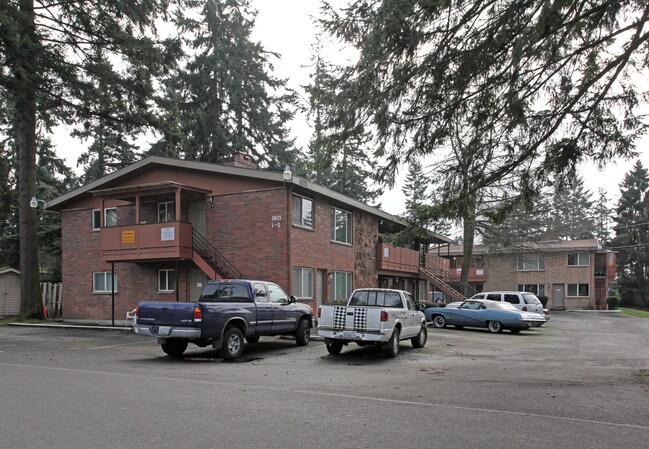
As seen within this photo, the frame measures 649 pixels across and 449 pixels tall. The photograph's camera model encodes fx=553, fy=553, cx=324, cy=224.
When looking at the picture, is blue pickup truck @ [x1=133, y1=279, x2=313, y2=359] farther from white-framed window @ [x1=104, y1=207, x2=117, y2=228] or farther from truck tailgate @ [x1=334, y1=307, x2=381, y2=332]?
white-framed window @ [x1=104, y1=207, x2=117, y2=228]

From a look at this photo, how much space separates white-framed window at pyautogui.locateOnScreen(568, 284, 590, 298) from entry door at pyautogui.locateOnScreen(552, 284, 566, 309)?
1.96 feet

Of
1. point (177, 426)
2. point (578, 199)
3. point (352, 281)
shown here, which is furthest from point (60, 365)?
point (578, 199)

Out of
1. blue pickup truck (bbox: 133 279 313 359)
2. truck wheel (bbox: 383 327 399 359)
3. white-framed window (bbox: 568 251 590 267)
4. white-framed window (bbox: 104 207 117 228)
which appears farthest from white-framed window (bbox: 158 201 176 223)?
white-framed window (bbox: 568 251 590 267)

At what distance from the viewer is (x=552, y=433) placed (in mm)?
6402

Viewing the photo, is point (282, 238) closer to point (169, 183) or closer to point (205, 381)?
point (169, 183)

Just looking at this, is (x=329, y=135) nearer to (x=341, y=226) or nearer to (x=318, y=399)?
(x=318, y=399)

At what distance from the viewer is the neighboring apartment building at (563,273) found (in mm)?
49969

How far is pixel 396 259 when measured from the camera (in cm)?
3231

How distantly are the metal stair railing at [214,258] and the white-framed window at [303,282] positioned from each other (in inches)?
83.3

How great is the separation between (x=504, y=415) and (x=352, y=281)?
2032 centimetres

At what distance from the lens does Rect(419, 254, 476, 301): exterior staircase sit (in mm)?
35625

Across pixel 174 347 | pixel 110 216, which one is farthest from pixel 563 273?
pixel 174 347

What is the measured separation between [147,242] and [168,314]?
10.6 m

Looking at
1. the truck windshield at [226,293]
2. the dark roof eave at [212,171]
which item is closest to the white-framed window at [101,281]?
the dark roof eave at [212,171]
